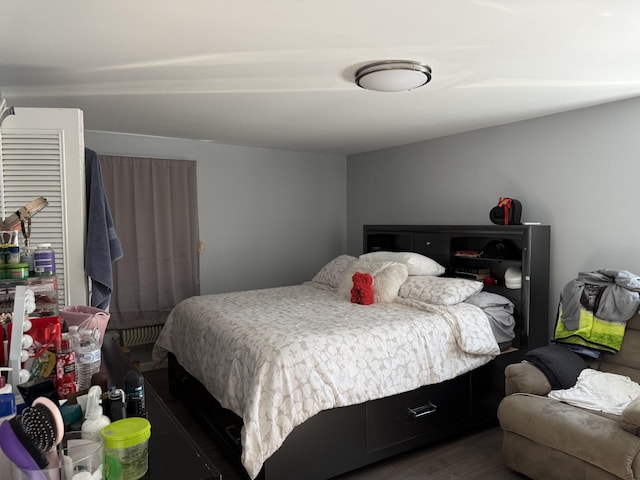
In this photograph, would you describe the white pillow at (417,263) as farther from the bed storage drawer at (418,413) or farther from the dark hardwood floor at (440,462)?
the dark hardwood floor at (440,462)

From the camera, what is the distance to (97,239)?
87.9 inches

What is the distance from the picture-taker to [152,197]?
4387mm

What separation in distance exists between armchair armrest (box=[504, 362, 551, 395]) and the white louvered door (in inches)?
99.3

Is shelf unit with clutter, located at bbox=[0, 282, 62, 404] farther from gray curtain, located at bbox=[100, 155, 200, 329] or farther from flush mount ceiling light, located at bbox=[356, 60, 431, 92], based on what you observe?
gray curtain, located at bbox=[100, 155, 200, 329]

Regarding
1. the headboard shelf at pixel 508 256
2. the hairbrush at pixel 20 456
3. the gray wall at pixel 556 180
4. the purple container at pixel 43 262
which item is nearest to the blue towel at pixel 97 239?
the purple container at pixel 43 262

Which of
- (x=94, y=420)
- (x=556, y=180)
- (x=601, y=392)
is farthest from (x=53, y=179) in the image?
(x=556, y=180)

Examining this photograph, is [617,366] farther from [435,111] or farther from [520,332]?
[435,111]

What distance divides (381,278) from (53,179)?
2.43 meters

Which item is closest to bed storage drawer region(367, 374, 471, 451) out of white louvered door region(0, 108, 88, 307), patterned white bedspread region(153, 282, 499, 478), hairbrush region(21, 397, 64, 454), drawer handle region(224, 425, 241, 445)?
patterned white bedspread region(153, 282, 499, 478)

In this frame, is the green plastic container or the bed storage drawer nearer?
the green plastic container

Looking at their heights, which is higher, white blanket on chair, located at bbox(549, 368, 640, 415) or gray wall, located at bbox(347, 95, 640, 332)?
gray wall, located at bbox(347, 95, 640, 332)

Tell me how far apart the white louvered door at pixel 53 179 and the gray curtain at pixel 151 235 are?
6.83ft

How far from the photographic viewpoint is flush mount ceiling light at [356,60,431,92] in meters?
2.32

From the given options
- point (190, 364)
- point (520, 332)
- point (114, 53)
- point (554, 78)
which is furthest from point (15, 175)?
point (520, 332)
